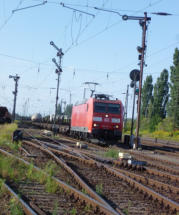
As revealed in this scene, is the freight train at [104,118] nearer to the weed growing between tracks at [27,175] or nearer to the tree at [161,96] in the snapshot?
the weed growing between tracks at [27,175]

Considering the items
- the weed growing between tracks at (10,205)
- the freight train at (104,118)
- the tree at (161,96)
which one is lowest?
the weed growing between tracks at (10,205)

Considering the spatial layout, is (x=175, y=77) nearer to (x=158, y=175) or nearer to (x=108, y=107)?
(x=108, y=107)

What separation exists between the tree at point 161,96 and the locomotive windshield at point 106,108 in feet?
166

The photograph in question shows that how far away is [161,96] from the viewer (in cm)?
7381

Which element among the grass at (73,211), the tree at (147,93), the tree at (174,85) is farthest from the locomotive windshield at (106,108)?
the tree at (147,93)

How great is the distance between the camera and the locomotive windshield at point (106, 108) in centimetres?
2375

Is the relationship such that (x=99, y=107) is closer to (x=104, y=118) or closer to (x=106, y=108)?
(x=106, y=108)

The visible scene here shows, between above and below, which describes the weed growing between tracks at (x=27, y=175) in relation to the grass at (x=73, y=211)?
above

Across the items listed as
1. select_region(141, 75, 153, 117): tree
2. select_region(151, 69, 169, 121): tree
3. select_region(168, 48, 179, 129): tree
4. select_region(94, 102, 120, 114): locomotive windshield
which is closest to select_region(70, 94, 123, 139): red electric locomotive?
select_region(94, 102, 120, 114): locomotive windshield

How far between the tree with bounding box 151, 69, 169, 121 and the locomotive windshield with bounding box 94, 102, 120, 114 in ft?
166

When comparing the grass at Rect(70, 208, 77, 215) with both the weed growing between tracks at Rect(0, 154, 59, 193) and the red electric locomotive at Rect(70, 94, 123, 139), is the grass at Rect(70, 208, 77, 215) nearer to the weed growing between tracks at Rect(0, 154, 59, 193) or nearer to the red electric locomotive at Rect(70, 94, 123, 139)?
the weed growing between tracks at Rect(0, 154, 59, 193)

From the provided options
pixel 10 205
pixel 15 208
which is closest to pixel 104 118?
pixel 10 205

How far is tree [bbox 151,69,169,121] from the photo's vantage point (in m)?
73.5

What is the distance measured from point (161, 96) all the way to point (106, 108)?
5161 centimetres
